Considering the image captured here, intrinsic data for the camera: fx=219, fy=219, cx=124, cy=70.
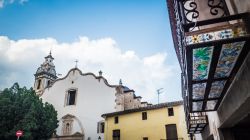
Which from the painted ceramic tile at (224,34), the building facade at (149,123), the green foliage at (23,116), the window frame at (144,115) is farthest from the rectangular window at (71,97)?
the painted ceramic tile at (224,34)

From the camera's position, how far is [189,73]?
363 centimetres

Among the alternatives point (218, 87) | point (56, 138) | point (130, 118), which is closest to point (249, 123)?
point (218, 87)

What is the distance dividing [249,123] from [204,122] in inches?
173

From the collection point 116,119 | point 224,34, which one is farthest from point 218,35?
point 116,119

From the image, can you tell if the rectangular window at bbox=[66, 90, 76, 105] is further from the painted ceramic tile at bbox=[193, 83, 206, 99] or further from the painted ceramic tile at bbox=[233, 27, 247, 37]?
the painted ceramic tile at bbox=[233, 27, 247, 37]

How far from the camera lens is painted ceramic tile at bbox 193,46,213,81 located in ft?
9.69

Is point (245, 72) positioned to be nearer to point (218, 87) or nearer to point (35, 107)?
point (218, 87)

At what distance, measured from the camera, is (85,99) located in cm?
2594

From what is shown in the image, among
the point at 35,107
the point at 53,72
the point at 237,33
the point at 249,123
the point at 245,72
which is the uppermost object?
the point at 53,72

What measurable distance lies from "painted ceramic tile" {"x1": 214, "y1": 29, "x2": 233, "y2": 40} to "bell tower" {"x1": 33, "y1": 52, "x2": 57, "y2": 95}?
3159cm

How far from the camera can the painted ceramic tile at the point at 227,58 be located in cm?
291

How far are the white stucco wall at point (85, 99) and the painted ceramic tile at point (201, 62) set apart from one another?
20811mm

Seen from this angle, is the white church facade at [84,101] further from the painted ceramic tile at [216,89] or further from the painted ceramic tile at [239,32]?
the painted ceramic tile at [239,32]

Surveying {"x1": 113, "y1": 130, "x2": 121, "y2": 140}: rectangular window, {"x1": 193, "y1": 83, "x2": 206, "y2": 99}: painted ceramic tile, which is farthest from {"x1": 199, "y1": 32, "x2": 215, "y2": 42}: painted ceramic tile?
{"x1": 113, "y1": 130, "x2": 121, "y2": 140}: rectangular window
